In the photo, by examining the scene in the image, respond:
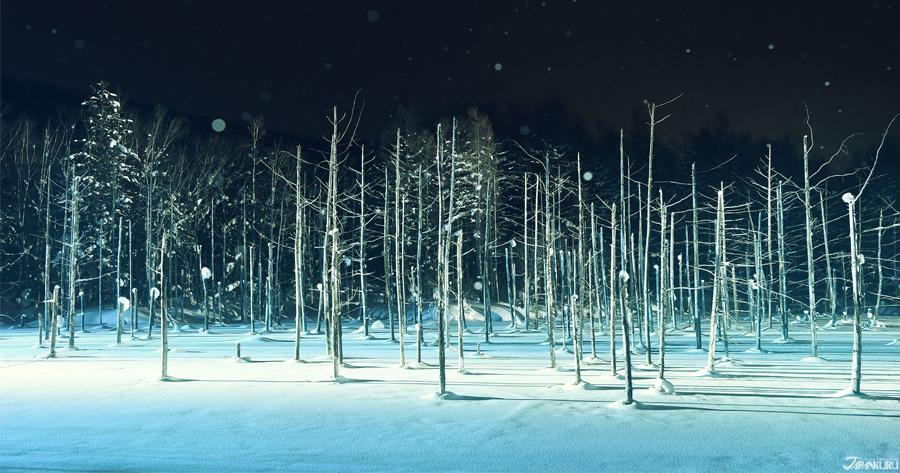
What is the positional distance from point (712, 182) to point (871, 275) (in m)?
13.6

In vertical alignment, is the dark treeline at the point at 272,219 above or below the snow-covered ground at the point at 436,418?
above

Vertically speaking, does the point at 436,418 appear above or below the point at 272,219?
below

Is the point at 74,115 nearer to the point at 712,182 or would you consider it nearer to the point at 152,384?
the point at 152,384

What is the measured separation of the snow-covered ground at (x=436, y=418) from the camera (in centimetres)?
927

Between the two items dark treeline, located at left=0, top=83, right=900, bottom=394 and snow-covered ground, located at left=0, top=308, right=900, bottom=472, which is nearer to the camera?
snow-covered ground, located at left=0, top=308, right=900, bottom=472

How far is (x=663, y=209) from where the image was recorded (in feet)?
60.2

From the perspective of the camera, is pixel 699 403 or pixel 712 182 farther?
pixel 712 182

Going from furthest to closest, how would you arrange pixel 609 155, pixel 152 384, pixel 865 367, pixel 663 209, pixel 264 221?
1. pixel 609 155
2. pixel 264 221
3. pixel 865 367
4. pixel 663 209
5. pixel 152 384

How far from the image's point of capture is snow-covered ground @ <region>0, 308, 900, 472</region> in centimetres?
927

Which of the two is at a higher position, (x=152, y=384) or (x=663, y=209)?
(x=663, y=209)

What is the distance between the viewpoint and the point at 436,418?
1212cm

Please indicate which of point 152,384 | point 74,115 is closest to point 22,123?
point 74,115

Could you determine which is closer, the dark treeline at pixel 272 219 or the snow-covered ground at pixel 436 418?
the snow-covered ground at pixel 436 418

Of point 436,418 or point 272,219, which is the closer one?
point 436,418
